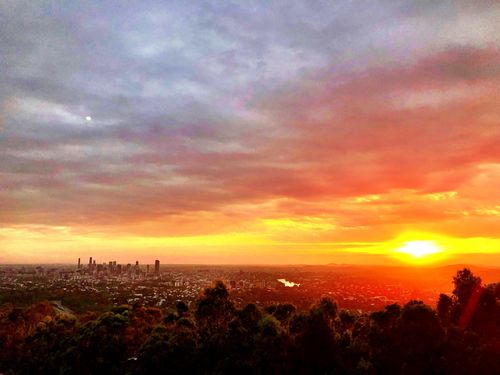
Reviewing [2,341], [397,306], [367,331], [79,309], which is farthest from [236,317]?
[79,309]

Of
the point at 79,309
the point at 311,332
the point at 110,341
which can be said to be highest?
the point at 311,332

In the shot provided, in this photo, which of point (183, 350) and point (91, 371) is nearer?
point (183, 350)

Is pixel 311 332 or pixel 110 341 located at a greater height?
pixel 311 332

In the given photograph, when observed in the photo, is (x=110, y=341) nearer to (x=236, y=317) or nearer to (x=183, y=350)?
(x=183, y=350)

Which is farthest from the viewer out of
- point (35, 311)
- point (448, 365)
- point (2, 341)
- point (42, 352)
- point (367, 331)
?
point (35, 311)

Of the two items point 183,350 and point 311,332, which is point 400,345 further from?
point 183,350

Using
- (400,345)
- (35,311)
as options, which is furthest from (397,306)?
(35,311)

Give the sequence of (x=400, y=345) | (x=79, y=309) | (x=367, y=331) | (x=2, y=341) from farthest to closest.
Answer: (x=79, y=309), (x=2, y=341), (x=367, y=331), (x=400, y=345)
